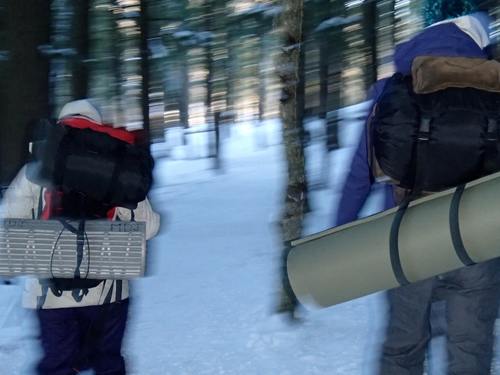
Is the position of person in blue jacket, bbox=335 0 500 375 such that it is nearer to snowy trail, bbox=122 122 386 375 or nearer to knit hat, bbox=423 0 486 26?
knit hat, bbox=423 0 486 26

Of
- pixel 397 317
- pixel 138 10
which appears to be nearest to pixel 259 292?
pixel 397 317

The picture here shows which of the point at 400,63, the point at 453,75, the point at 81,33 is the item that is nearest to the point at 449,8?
the point at 400,63

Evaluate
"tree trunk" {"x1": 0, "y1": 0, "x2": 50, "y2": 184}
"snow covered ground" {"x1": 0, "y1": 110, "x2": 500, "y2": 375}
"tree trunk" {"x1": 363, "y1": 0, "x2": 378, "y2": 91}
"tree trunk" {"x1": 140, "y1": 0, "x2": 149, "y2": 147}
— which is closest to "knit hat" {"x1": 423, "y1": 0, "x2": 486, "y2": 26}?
"snow covered ground" {"x1": 0, "y1": 110, "x2": 500, "y2": 375}

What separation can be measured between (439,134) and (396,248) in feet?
1.55

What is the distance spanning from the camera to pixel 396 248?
2797mm

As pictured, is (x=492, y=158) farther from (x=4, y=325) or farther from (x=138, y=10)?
Result: (x=138, y=10)

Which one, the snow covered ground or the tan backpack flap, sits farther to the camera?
the snow covered ground

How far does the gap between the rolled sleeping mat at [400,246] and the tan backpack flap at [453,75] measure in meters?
0.38

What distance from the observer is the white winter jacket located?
3.35 metres

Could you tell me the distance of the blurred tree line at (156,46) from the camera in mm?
6172

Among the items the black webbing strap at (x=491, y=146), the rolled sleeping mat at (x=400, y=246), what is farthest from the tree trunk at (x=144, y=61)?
the black webbing strap at (x=491, y=146)

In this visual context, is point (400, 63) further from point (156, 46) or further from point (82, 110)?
point (156, 46)

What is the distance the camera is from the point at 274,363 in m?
4.78

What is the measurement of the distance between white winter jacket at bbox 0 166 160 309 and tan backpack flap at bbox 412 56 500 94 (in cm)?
148
